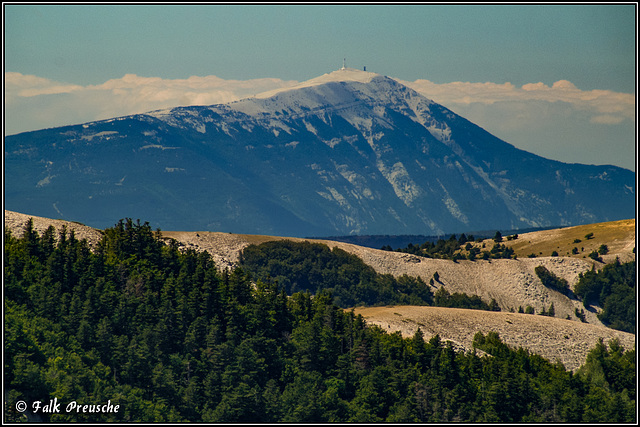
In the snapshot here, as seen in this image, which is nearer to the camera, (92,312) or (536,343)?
(92,312)

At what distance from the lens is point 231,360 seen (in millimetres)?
142000

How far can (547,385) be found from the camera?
14562 centimetres

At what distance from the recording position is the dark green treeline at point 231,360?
125 meters

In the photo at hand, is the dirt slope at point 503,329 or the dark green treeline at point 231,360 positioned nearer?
the dark green treeline at point 231,360

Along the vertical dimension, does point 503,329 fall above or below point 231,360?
above

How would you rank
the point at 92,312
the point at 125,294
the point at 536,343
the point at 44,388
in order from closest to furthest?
1. the point at 44,388
2. the point at 92,312
3. the point at 125,294
4. the point at 536,343

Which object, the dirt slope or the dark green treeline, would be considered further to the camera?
the dirt slope

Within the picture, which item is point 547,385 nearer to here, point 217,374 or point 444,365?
point 444,365

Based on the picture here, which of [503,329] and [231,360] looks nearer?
[231,360]

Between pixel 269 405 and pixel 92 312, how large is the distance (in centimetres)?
3198

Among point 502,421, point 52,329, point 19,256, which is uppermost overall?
point 19,256

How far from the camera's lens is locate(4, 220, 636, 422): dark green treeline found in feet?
411

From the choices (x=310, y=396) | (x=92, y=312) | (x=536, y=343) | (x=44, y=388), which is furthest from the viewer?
(x=536, y=343)

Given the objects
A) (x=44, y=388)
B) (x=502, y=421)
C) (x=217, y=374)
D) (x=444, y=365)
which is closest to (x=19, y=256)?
(x=217, y=374)
